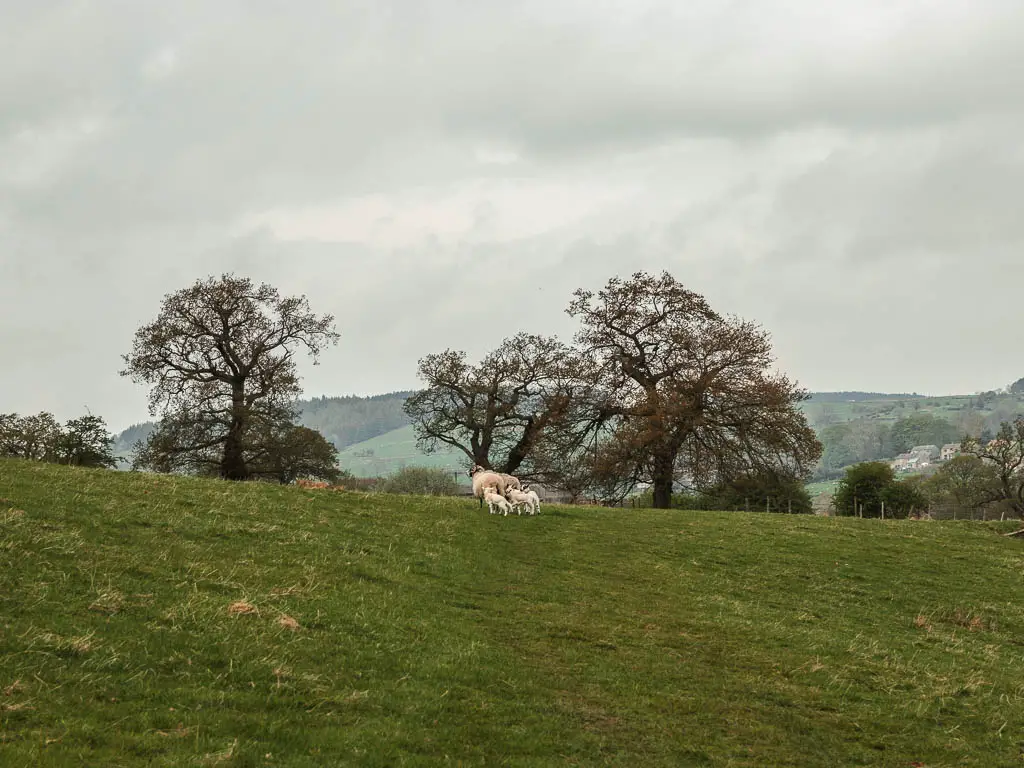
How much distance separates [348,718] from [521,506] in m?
22.1

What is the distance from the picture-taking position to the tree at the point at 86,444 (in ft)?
196

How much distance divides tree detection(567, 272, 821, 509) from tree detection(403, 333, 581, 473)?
772cm

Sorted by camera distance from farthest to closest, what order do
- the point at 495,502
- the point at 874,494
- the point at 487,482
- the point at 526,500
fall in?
1. the point at 874,494
2. the point at 487,482
3. the point at 526,500
4. the point at 495,502

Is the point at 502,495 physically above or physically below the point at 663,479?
above

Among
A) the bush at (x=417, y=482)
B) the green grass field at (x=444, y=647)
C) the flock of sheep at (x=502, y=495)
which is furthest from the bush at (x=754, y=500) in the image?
the bush at (x=417, y=482)

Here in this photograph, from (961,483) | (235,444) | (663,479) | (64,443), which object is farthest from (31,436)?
(961,483)

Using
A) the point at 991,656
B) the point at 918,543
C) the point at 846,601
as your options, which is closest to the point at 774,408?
the point at 918,543

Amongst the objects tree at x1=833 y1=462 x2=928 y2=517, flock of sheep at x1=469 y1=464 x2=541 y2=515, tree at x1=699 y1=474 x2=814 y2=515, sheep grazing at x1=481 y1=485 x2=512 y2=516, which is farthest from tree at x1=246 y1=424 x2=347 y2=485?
tree at x1=833 y1=462 x2=928 y2=517

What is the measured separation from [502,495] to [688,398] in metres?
20.1

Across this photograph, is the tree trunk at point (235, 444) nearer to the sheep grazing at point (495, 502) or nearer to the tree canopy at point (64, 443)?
the tree canopy at point (64, 443)

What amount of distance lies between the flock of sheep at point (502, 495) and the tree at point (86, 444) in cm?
3954

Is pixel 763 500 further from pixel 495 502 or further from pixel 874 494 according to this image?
pixel 495 502

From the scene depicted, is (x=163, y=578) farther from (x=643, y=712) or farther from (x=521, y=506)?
(x=521, y=506)

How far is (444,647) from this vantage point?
1284cm
